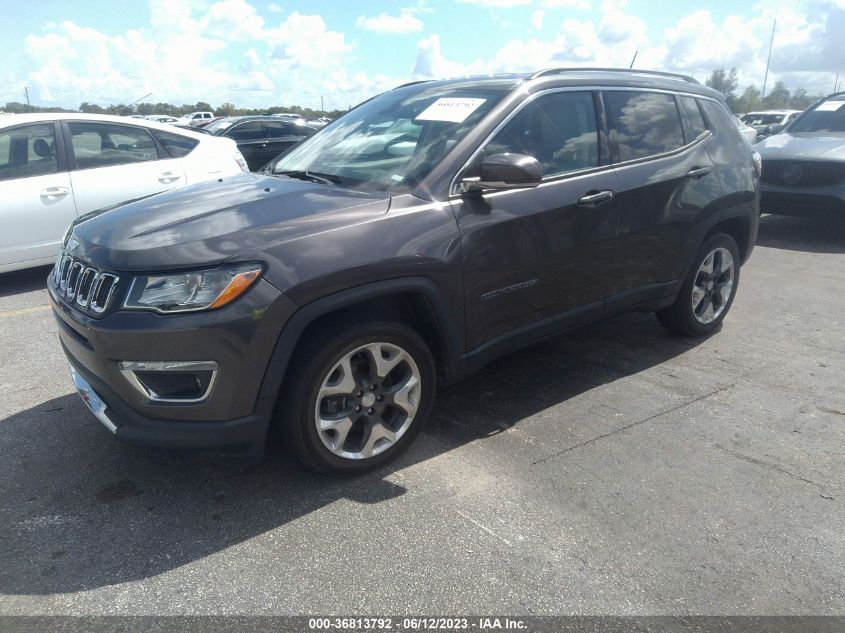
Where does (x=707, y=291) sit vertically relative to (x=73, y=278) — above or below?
below

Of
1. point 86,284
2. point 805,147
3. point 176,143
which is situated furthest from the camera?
point 805,147

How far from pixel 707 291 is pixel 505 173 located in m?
2.44

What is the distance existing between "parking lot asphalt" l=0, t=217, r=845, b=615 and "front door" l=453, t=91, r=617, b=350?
59 centimetres

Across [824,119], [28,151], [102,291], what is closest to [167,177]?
[28,151]

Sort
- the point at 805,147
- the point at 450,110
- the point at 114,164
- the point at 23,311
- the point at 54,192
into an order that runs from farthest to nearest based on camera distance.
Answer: the point at 805,147, the point at 114,164, the point at 54,192, the point at 23,311, the point at 450,110

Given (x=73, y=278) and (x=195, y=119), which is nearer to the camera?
(x=73, y=278)

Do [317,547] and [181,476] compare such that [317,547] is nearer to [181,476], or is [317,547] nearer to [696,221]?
[181,476]

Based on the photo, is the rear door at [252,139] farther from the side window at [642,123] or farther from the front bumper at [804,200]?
the side window at [642,123]

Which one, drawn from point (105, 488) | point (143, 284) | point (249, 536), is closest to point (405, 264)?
point (143, 284)

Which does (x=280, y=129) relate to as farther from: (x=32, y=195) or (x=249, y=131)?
(x=32, y=195)

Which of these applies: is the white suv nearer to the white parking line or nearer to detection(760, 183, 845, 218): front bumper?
the white parking line

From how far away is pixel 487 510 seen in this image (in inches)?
112

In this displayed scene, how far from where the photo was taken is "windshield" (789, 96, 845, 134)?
916cm

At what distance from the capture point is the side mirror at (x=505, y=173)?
3.08 meters
